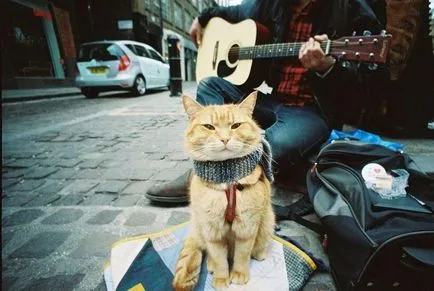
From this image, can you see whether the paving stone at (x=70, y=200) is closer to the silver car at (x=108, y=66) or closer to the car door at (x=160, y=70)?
the silver car at (x=108, y=66)

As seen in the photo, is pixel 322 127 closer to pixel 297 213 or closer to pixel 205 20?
pixel 297 213

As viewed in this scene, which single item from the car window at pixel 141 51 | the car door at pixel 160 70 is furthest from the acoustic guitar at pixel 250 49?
the car door at pixel 160 70

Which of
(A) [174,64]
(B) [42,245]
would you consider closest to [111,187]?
(B) [42,245]

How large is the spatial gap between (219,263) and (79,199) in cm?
134

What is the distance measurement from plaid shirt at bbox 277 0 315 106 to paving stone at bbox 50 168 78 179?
6.55 ft

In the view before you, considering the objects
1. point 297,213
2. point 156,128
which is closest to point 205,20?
point 156,128

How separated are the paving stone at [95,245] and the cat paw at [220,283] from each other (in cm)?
63

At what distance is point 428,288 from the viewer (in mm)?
923

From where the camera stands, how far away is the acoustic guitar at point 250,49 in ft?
5.13

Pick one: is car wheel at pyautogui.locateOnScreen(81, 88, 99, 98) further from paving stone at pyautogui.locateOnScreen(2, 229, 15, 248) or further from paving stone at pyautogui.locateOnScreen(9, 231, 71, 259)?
paving stone at pyautogui.locateOnScreen(9, 231, 71, 259)

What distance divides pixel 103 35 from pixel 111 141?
12222 millimetres

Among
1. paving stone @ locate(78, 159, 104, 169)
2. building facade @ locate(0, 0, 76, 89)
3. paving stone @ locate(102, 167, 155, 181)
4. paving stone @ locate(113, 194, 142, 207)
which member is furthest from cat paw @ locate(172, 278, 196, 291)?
building facade @ locate(0, 0, 76, 89)

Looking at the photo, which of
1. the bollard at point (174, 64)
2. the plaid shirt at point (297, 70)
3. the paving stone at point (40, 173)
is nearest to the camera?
the plaid shirt at point (297, 70)

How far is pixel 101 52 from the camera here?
24.6 feet
